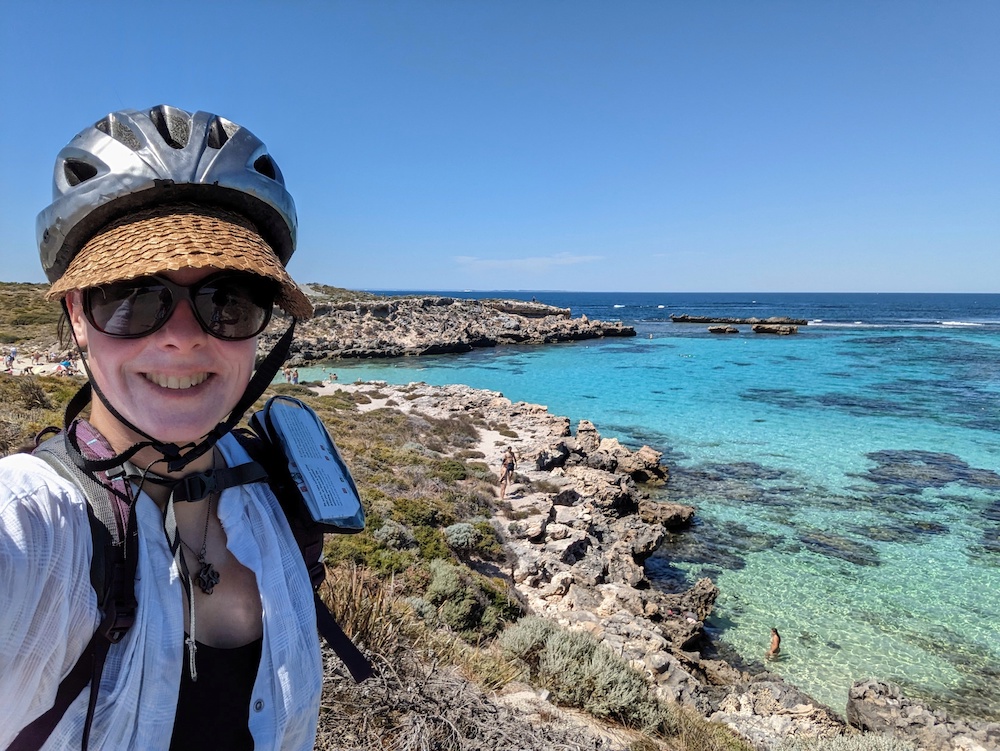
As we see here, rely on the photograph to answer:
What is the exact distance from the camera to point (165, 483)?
119 cm

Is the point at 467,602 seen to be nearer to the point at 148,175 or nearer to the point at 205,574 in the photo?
the point at 205,574

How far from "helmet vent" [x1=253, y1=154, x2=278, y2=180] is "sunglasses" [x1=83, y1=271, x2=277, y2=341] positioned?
1.28 feet

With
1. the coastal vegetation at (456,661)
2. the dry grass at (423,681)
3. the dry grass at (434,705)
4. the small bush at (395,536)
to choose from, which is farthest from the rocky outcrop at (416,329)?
the dry grass at (434,705)

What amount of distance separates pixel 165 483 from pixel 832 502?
666 inches

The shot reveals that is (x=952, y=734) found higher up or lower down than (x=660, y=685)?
lower down

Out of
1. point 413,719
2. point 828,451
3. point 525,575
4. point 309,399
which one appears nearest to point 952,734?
point 525,575

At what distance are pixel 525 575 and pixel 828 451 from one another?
1563 cm

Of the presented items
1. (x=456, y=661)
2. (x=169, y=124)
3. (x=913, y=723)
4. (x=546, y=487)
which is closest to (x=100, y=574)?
(x=169, y=124)

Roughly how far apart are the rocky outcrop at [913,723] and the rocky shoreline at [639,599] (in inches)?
0.5

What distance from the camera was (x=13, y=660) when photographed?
2.93 ft

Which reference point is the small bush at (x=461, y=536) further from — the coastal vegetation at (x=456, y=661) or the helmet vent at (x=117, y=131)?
the helmet vent at (x=117, y=131)

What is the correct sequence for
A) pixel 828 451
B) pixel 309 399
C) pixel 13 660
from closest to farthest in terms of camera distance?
pixel 13 660, pixel 828 451, pixel 309 399

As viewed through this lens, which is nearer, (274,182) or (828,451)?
(274,182)

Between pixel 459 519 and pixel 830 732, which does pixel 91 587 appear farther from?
pixel 459 519
